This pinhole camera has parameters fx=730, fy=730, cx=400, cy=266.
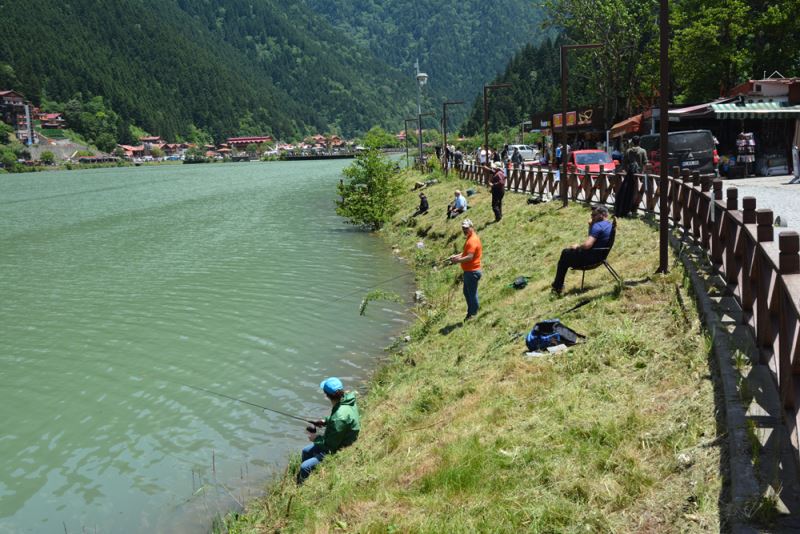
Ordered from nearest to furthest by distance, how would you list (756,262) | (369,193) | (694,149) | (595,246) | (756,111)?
1. (756,262)
2. (595,246)
3. (694,149)
4. (756,111)
5. (369,193)

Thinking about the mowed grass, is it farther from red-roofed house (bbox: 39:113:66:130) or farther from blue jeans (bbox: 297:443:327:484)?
red-roofed house (bbox: 39:113:66:130)

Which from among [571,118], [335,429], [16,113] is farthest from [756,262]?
[16,113]

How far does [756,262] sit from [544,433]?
2411mm

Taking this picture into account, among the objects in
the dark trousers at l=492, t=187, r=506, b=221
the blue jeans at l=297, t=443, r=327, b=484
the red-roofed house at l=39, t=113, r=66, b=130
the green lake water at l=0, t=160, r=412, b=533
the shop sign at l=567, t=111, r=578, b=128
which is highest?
the red-roofed house at l=39, t=113, r=66, b=130

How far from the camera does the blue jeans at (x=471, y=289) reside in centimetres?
1348

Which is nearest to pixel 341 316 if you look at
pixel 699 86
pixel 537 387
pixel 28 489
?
pixel 28 489

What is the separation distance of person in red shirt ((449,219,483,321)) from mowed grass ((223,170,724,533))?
0.71 metres

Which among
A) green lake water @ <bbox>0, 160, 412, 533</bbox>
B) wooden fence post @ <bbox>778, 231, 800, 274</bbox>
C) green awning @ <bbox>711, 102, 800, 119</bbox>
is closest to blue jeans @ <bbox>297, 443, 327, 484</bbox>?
green lake water @ <bbox>0, 160, 412, 533</bbox>

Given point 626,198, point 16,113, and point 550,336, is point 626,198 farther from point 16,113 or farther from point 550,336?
point 16,113

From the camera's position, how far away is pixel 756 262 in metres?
6.34

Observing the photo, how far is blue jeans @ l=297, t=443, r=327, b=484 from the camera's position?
29.2 feet

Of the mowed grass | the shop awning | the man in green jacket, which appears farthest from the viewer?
the shop awning

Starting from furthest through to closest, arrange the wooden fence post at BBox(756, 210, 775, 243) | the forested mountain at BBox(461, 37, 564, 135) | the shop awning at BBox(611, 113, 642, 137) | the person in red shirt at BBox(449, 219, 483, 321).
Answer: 1. the forested mountain at BBox(461, 37, 564, 135)
2. the shop awning at BBox(611, 113, 642, 137)
3. the person in red shirt at BBox(449, 219, 483, 321)
4. the wooden fence post at BBox(756, 210, 775, 243)

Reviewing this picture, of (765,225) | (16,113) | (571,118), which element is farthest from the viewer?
(16,113)
